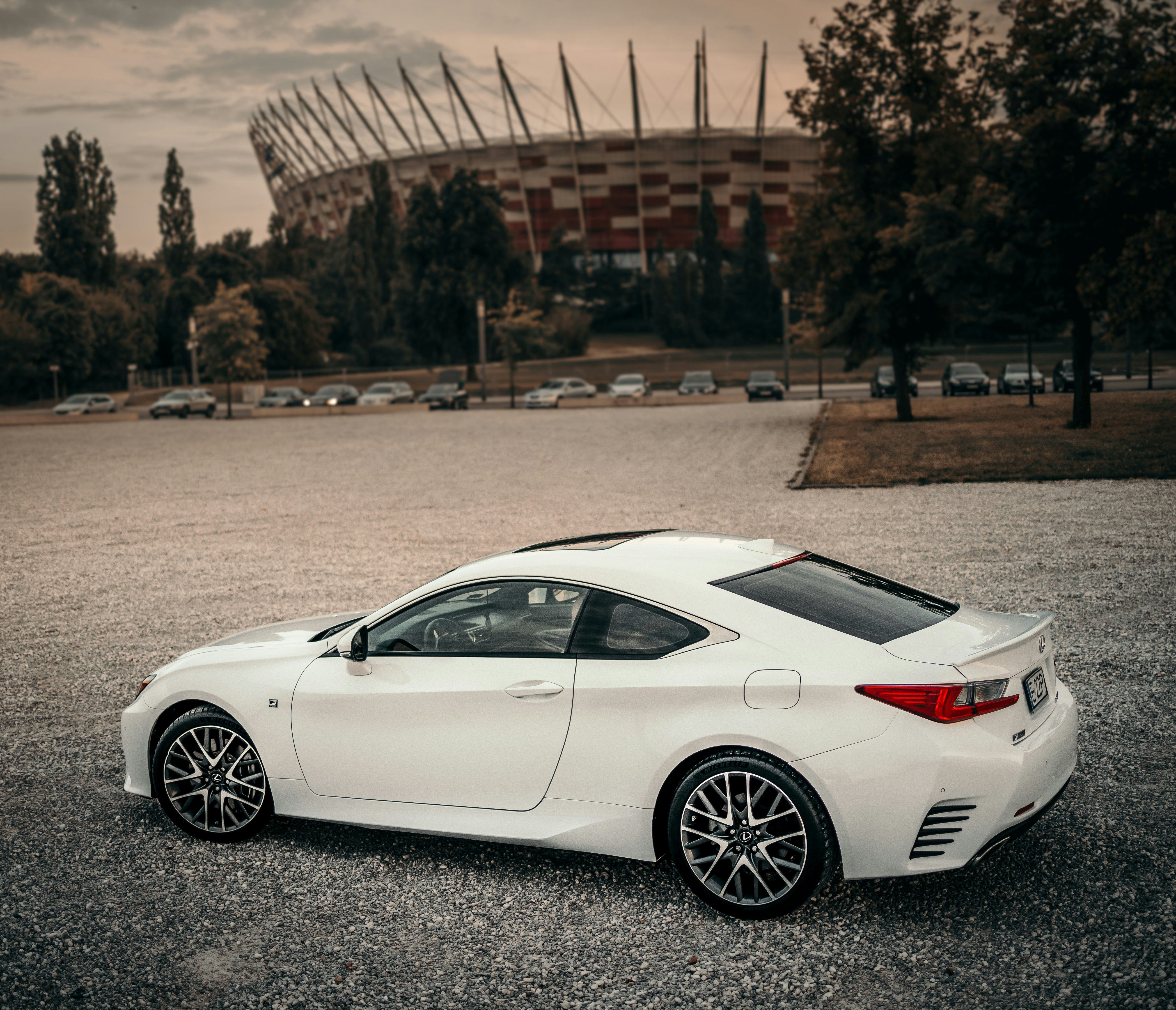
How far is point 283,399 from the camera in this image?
6494cm

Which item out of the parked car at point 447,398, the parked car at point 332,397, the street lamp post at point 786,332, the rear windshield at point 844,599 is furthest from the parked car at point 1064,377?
the rear windshield at point 844,599

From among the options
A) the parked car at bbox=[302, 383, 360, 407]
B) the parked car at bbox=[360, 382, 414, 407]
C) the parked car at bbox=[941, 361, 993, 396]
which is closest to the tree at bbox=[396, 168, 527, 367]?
the parked car at bbox=[360, 382, 414, 407]

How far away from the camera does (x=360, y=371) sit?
3322 inches

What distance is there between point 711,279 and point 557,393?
4696 centimetres

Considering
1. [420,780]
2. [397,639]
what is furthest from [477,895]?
[397,639]

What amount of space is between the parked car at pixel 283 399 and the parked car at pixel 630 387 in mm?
18221

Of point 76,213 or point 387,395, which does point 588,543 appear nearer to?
point 387,395

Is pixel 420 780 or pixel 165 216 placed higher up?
pixel 165 216

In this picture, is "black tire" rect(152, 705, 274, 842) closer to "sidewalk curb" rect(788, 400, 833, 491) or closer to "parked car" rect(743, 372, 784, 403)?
"sidewalk curb" rect(788, 400, 833, 491)

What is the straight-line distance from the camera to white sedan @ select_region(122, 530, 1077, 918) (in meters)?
3.84

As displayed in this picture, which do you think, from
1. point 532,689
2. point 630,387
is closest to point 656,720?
point 532,689

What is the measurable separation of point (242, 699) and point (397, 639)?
81 cm

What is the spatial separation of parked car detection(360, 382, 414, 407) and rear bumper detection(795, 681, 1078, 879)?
5968cm

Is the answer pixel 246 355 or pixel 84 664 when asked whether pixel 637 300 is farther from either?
pixel 84 664
